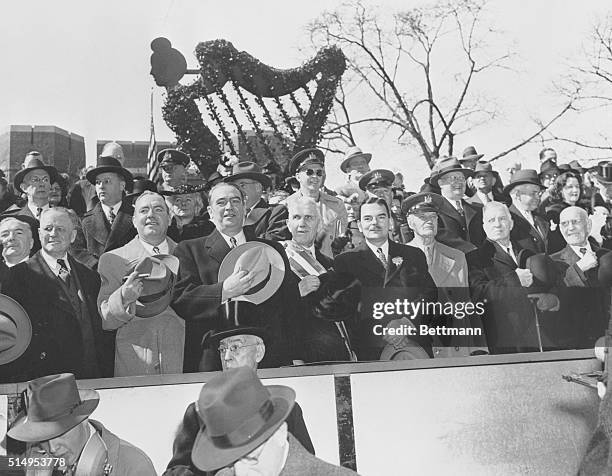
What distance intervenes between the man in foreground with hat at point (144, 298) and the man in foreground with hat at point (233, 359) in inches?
7.4

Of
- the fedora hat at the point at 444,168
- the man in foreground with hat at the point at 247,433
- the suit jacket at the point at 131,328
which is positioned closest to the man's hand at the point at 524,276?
the fedora hat at the point at 444,168

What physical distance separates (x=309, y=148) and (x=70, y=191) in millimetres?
1130

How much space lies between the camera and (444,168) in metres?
4.48

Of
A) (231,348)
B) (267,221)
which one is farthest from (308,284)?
(231,348)

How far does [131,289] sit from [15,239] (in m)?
0.55

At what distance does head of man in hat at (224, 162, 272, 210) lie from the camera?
4145 millimetres

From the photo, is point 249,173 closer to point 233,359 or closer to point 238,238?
point 238,238

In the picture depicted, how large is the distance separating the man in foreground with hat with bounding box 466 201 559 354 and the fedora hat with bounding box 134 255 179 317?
4.91ft

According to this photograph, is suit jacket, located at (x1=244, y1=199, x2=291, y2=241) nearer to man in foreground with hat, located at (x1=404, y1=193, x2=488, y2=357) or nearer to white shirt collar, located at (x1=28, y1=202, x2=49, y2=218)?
man in foreground with hat, located at (x1=404, y1=193, x2=488, y2=357)

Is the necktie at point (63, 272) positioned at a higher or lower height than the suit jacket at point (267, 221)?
lower

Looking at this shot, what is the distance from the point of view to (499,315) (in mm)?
4422

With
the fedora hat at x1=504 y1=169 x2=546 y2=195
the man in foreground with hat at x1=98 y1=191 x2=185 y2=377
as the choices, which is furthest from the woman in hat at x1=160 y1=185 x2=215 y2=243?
the fedora hat at x1=504 y1=169 x2=546 y2=195

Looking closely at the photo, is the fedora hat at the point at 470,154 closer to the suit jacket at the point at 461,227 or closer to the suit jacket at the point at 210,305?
the suit jacket at the point at 461,227

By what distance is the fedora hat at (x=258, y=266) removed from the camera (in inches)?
163
